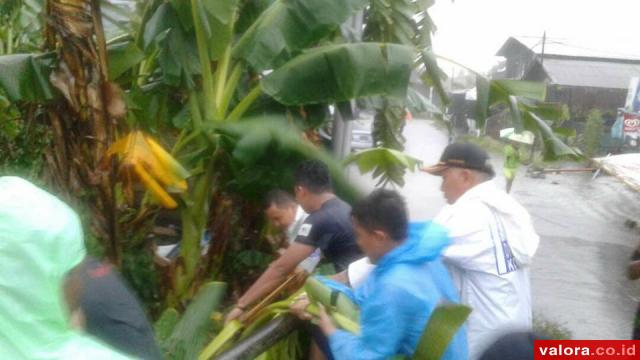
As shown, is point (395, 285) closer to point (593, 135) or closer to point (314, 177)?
point (314, 177)

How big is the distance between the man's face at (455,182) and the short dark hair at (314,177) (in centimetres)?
76

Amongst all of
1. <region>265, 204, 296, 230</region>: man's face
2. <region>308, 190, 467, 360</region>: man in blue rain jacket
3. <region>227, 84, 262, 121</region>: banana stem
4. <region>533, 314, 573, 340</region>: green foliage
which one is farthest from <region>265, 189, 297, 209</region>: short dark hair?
<region>533, 314, 573, 340</region>: green foliage

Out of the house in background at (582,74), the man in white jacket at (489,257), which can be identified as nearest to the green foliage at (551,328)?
the man in white jacket at (489,257)

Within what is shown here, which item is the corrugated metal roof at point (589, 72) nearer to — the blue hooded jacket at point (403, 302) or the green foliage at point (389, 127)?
the green foliage at point (389, 127)

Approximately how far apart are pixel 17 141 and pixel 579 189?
814 inches

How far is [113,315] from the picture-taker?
2.63m

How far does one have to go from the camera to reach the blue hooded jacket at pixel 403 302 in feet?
10.6

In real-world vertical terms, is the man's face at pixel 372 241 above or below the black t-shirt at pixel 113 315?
below

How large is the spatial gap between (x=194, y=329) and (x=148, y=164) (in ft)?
3.28

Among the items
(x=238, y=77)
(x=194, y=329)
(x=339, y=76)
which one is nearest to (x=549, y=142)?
(x=339, y=76)

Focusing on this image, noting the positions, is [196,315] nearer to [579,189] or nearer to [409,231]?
[409,231]

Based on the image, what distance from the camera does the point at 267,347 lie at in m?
3.92

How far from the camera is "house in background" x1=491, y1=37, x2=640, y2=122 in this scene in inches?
1468

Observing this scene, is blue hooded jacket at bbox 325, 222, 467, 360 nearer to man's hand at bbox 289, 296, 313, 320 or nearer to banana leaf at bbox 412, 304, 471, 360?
banana leaf at bbox 412, 304, 471, 360
